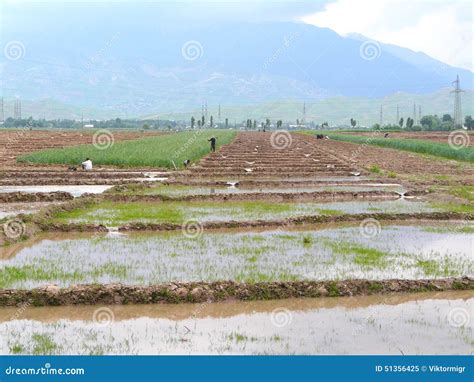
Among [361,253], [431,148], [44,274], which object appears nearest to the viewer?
[44,274]

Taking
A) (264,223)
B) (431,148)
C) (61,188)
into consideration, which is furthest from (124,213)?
(431,148)

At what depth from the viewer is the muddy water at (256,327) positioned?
5855 mm

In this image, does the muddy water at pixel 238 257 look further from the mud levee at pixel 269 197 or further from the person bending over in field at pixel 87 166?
the person bending over in field at pixel 87 166

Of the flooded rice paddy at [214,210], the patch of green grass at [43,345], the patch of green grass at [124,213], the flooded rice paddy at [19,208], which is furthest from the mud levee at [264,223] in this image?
the patch of green grass at [43,345]

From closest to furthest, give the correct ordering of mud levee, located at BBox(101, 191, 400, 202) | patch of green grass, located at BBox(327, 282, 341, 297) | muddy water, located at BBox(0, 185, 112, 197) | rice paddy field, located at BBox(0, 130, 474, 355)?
1. rice paddy field, located at BBox(0, 130, 474, 355)
2. patch of green grass, located at BBox(327, 282, 341, 297)
3. mud levee, located at BBox(101, 191, 400, 202)
4. muddy water, located at BBox(0, 185, 112, 197)

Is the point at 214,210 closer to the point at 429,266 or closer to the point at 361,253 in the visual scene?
the point at 361,253

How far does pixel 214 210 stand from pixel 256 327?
8.68 meters

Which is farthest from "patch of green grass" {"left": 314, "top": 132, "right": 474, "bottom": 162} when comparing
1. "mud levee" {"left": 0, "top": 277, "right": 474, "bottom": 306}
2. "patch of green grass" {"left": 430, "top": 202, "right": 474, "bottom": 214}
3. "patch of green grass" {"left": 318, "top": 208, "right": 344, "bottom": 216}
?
"mud levee" {"left": 0, "top": 277, "right": 474, "bottom": 306}

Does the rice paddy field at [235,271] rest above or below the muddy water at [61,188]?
below

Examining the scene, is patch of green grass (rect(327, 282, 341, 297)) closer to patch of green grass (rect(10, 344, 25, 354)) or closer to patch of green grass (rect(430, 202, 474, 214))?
patch of green grass (rect(10, 344, 25, 354))

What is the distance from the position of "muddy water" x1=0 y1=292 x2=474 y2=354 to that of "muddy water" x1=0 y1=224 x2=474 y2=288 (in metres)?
0.96

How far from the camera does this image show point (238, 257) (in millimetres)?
9773

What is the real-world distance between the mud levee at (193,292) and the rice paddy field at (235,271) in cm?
2

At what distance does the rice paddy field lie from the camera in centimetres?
621
